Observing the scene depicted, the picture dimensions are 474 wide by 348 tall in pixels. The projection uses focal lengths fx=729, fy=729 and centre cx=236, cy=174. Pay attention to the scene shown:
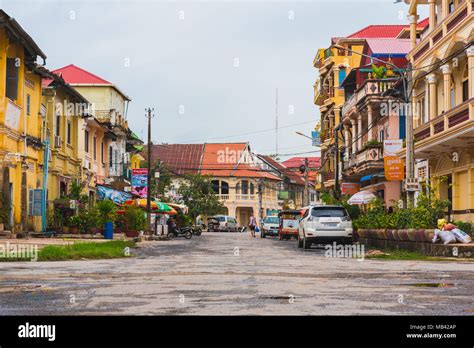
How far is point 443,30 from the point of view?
1173 inches

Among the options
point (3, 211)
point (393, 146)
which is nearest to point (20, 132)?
point (3, 211)

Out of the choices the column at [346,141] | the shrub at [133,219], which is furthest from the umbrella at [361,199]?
the shrub at [133,219]

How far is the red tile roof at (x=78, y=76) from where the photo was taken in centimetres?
5718

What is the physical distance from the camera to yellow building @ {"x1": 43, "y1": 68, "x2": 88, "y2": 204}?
37344 millimetres

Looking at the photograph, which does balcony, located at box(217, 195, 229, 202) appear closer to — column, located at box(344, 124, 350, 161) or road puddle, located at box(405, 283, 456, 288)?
column, located at box(344, 124, 350, 161)

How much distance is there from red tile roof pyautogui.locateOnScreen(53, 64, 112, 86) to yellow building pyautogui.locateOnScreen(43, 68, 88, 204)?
12599 mm

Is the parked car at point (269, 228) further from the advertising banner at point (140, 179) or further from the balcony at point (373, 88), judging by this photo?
the balcony at point (373, 88)

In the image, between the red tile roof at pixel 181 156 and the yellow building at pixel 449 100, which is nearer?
the yellow building at pixel 449 100

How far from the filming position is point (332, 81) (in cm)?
6512

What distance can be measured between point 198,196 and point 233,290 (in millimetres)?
82777

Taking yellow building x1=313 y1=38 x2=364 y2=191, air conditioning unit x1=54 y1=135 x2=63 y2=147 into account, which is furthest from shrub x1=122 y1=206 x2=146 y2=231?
yellow building x1=313 y1=38 x2=364 y2=191

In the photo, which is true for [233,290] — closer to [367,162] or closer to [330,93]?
[367,162]

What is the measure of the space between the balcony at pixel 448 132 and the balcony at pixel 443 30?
3322mm
